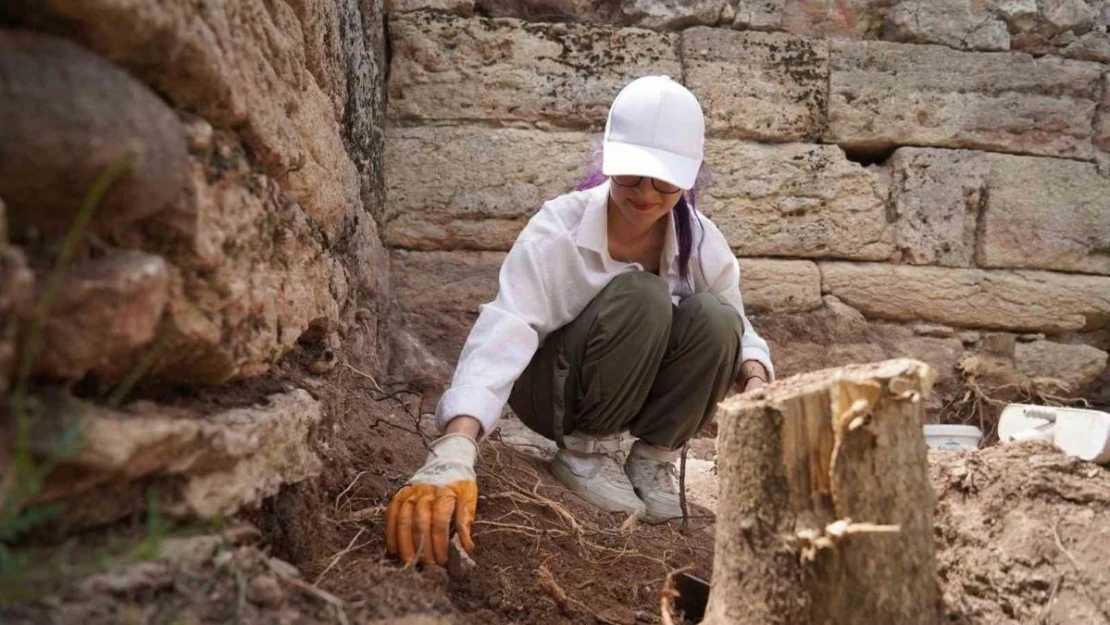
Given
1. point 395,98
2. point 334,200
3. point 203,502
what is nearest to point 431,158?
point 395,98

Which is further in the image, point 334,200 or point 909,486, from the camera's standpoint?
point 334,200

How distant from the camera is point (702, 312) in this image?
8.10ft

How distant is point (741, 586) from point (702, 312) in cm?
112

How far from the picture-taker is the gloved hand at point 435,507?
1743 millimetres

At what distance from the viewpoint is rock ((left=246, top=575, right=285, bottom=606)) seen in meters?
1.15

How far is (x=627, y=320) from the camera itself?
241 cm

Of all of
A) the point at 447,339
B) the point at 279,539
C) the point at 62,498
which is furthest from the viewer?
the point at 447,339

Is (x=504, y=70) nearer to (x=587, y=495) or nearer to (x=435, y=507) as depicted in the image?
(x=587, y=495)

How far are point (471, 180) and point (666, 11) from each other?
3.21ft

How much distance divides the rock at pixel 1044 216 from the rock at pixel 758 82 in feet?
2.41

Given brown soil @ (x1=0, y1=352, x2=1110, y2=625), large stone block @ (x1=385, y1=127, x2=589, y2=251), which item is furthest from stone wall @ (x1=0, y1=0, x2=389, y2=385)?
large stone block @ (x1=385, y1=127, x2=589, y2=251)

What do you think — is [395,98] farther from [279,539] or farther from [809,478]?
[809,478]

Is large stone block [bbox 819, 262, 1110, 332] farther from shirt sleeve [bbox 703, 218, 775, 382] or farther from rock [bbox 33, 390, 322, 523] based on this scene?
rock [bbox 33, 390, 322, 523]

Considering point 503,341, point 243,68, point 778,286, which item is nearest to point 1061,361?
point 778,286
